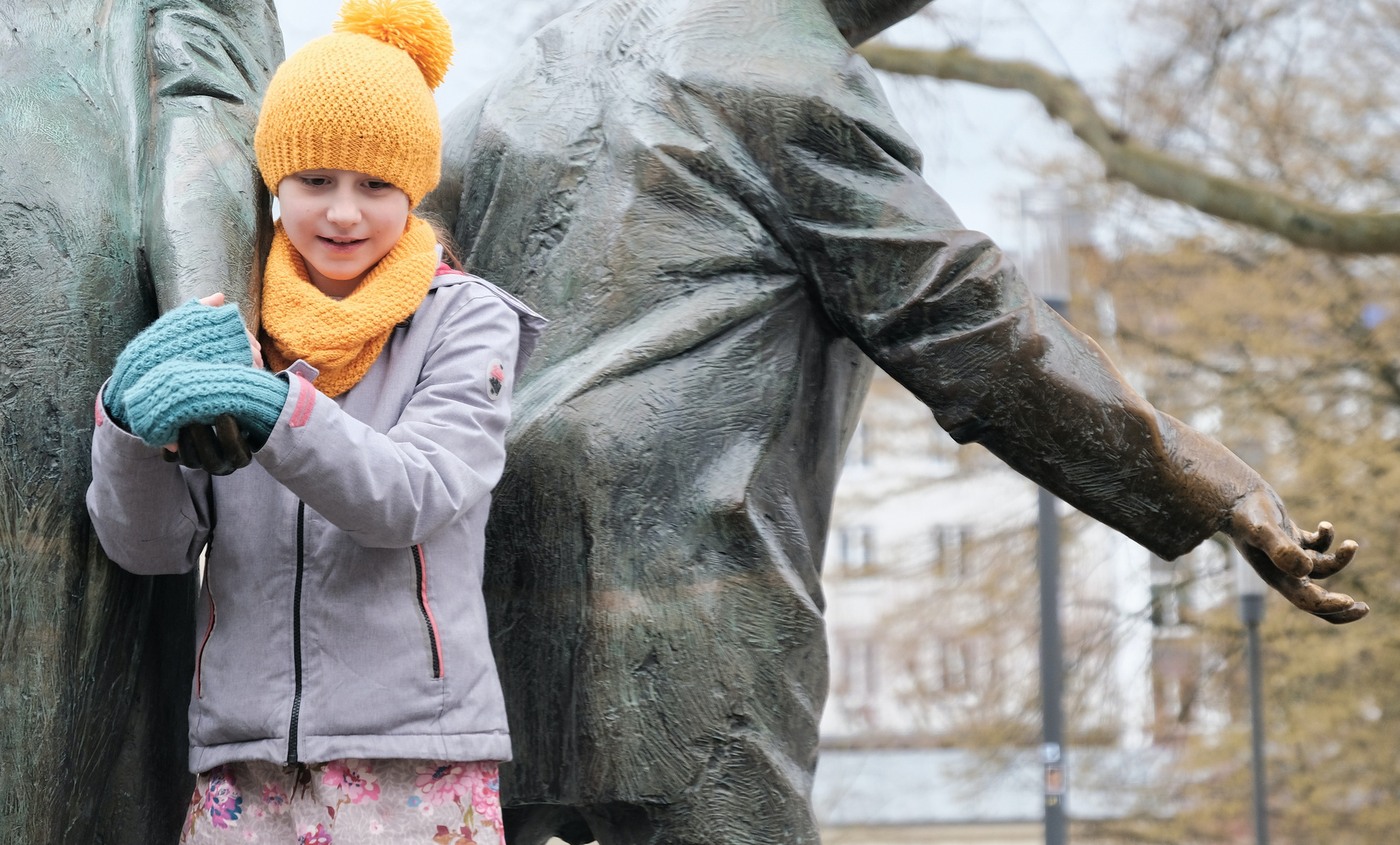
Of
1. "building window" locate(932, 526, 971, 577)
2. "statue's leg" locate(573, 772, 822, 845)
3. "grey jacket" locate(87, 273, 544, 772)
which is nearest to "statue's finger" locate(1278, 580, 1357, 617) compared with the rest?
"statue's leg" locate(573, 772, 822, 845)

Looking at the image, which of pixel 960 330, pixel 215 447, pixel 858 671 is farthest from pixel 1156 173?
pixel 858 671

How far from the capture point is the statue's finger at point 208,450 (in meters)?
1.91

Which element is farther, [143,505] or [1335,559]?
[1335,559]

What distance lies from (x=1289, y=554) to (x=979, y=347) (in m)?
0.57

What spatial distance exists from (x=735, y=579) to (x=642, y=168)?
636mm

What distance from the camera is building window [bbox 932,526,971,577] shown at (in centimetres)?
1445

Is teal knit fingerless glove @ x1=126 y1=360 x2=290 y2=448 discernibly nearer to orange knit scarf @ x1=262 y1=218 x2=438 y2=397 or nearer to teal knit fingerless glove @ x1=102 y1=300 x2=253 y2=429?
teal knit fingerless glove @ x1=102 y1=300 x2=253 y2=429

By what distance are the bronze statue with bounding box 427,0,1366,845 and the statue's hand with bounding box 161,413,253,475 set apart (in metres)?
0.72

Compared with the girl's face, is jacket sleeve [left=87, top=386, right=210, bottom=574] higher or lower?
lower

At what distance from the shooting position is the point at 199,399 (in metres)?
1.88

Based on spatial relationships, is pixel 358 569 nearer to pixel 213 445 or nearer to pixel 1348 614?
pixel 213 445

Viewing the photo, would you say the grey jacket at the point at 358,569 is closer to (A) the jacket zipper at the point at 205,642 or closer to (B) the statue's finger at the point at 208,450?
(A) the jacket zipper at the point at 205,642

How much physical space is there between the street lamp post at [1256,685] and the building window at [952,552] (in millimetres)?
3794

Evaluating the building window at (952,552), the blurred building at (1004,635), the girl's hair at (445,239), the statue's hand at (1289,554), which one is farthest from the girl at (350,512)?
the building window at (952,552)
